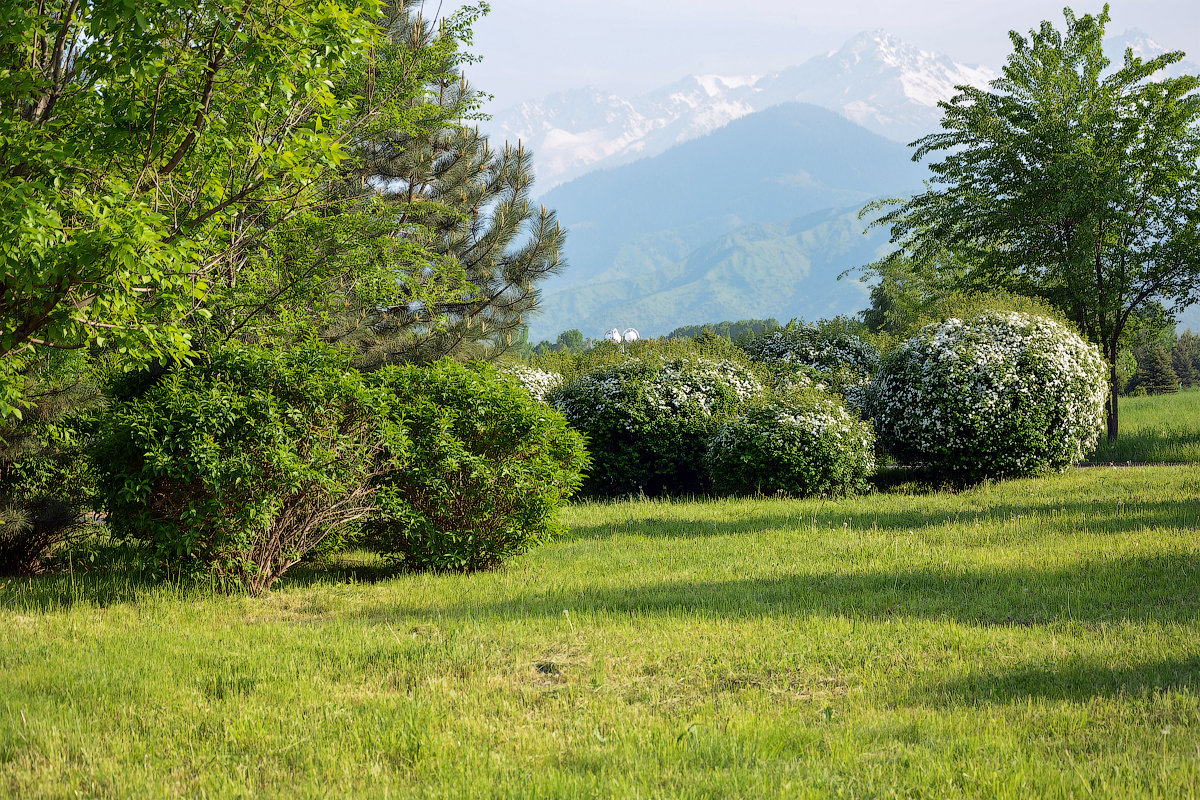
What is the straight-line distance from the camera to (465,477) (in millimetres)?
7891

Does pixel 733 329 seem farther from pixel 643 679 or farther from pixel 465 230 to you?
pixel 643 679

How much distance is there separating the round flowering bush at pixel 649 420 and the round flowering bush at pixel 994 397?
262 centimetres

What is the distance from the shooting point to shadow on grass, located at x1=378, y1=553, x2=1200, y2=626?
5.86 meters

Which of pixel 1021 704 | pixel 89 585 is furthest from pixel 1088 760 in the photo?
pixel 89 585

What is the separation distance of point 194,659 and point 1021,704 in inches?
183

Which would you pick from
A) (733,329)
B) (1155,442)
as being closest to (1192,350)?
(1155,442)

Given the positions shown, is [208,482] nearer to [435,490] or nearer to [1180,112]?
[435,490]

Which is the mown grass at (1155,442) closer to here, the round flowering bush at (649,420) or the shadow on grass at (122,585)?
the round flowering bush at (649,420)

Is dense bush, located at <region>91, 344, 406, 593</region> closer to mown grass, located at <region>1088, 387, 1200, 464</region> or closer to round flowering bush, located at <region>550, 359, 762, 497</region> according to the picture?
round flowering bush, located at <region>550, 359, 762, 497</region>

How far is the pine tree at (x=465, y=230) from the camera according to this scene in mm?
18141

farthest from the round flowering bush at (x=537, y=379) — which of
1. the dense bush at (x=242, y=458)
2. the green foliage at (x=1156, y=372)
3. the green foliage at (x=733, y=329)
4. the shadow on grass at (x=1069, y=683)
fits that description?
the green foliage at (x=1156, y=372)

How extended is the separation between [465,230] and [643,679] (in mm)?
18030

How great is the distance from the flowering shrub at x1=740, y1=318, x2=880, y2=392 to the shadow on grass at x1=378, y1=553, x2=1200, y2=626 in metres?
9.29

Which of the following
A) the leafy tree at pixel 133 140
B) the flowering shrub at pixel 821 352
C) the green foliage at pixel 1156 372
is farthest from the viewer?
the green foliage at pixel 1156 372
